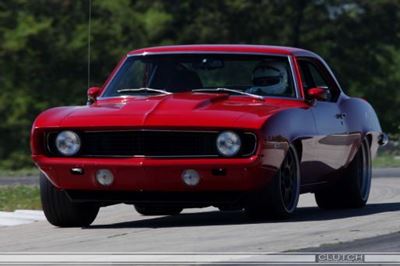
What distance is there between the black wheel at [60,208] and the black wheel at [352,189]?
2504 millimetres

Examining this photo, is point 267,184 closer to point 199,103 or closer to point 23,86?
point 199,103

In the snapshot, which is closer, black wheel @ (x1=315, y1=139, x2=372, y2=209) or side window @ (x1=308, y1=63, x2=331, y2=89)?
black wheel @ (x1=315, y1=139, x2=372, y2=209)

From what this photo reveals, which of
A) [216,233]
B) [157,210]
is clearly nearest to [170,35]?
[157,210]

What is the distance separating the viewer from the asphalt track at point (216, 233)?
8.36 m

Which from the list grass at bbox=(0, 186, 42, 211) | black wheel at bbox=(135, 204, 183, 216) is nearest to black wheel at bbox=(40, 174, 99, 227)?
black wheel at bbox=(135, 204, 183, 216)

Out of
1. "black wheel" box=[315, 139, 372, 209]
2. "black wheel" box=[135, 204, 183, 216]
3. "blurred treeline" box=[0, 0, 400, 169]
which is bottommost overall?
"blurred treeline" box=[0, 0, 400, 169]

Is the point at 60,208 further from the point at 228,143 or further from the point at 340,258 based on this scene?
the point at 340,258

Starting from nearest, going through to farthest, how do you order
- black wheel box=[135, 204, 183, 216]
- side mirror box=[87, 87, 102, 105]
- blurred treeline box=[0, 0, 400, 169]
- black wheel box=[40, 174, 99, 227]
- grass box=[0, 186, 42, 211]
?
black wheel box=[40, 174, 99, 227], side mirror box=[87, 87, 102, 105], black wheel box=[135, 204, 183, 216], grass box=[0, 186, 42, 211], blurred treeline box=[0, 0, 400, 169]

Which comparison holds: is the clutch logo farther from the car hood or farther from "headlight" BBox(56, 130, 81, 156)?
"headlight" BBox(56, 130, 81, 156)

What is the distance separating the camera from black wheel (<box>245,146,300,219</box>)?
32.2 feet

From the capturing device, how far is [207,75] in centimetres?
1105

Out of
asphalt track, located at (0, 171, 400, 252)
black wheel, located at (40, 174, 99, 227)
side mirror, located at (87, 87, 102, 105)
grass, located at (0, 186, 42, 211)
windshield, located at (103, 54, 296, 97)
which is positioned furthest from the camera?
grass, located at (0, 186, 42, 211)

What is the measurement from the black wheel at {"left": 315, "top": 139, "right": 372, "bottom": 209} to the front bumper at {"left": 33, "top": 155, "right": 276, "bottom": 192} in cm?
215

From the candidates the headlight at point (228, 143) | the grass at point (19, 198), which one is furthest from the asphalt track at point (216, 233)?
the grass at point (19, 198)
